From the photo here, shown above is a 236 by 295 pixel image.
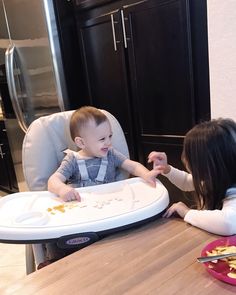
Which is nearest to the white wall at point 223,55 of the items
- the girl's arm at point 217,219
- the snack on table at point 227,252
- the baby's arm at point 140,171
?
the baby's arm at point 140,171

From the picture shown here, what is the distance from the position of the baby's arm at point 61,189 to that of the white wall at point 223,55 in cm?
67

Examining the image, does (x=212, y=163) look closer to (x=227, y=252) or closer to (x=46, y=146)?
(x=227, y=252)

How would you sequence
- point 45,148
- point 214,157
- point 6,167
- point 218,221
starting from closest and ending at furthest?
point 218,221 < point 214,157 < point 45,148 < point 6,167

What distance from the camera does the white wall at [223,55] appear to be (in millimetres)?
1169

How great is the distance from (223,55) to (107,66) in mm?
921

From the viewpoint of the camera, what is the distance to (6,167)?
10.1 feet

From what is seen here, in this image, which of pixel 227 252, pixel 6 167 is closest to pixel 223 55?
pixel 227 252

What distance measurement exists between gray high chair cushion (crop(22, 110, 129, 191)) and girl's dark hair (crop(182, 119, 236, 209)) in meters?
0.41

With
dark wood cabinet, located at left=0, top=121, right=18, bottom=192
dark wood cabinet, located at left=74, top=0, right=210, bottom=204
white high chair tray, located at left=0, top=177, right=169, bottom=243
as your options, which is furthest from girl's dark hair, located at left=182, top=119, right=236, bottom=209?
dark wood cabinet, located at left=0, top=121, right=18, bottom=192

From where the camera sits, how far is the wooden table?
2.08 feet

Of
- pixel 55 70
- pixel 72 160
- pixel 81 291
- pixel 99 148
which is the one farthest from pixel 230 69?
pixel 55 70

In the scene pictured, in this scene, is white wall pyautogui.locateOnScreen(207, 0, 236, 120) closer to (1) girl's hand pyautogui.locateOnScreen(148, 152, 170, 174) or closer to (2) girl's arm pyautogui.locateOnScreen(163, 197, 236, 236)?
(1) girl's hand pyautogui.locateOnScreen(148, 152, 170, 174)

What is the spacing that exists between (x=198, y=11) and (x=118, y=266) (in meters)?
1.20

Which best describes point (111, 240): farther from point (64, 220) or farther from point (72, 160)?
point (72, 160)
